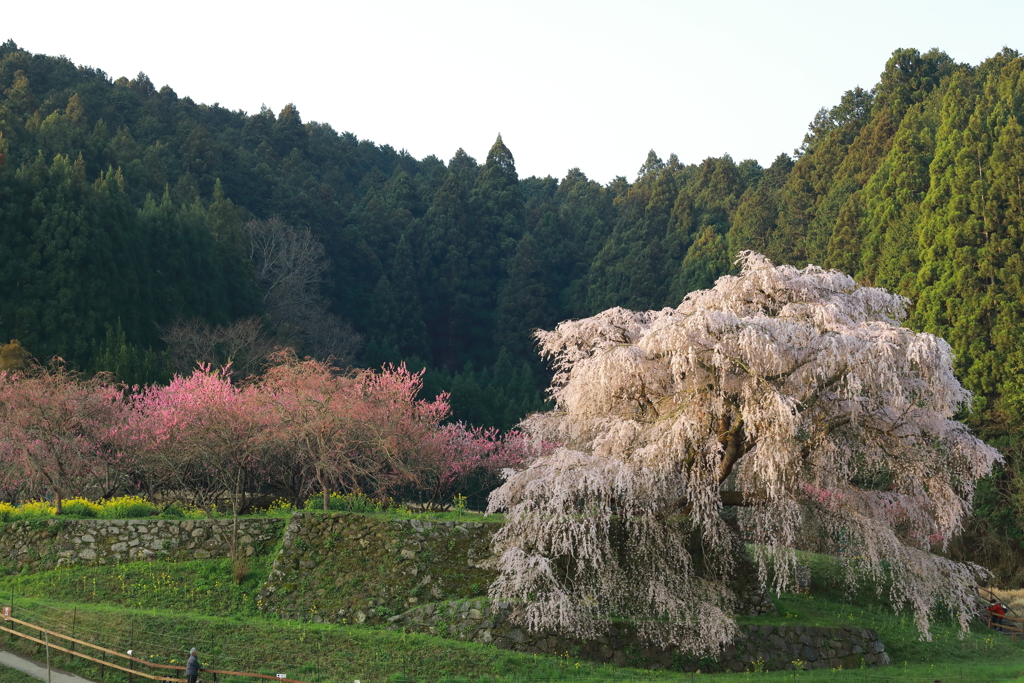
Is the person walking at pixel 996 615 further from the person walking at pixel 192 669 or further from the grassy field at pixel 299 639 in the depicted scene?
the person walking at pixel 192 669

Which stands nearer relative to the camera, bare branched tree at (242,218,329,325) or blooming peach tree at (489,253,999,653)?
blooming peach tree at (489,253,999,653)

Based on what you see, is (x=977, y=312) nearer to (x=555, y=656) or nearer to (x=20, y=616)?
(x=555, y=656)

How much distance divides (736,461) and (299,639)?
8083 millimetres

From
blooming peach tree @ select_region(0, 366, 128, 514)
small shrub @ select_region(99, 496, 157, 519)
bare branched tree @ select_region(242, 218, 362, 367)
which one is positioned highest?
bare branched tree @ select_region(242, 218, 362, 367)

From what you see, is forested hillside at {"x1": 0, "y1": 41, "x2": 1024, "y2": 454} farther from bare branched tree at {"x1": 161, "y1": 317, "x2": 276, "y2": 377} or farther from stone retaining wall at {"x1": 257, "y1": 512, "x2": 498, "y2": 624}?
stone retaining wall at {"x1": 257, "y1": 512, "x2": 498, "y2": 624}

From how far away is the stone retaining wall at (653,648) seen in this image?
14.0m

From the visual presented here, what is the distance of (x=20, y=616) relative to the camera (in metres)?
15.1

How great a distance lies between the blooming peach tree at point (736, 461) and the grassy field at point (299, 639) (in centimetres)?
103

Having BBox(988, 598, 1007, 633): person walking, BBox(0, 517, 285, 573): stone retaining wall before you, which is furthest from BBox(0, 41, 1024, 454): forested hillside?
BBox(0, 517, 285, 573): stone retaining wall

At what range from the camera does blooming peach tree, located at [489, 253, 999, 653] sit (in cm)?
1391

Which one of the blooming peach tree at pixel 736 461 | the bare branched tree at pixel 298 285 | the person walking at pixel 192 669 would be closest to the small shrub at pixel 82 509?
the person walking at pixel 192 669

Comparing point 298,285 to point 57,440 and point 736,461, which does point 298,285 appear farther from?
point 736,461

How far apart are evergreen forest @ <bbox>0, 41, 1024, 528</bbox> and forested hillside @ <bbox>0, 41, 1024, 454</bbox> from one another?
0.13 m

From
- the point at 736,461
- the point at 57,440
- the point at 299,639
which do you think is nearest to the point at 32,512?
the point at 57,440
